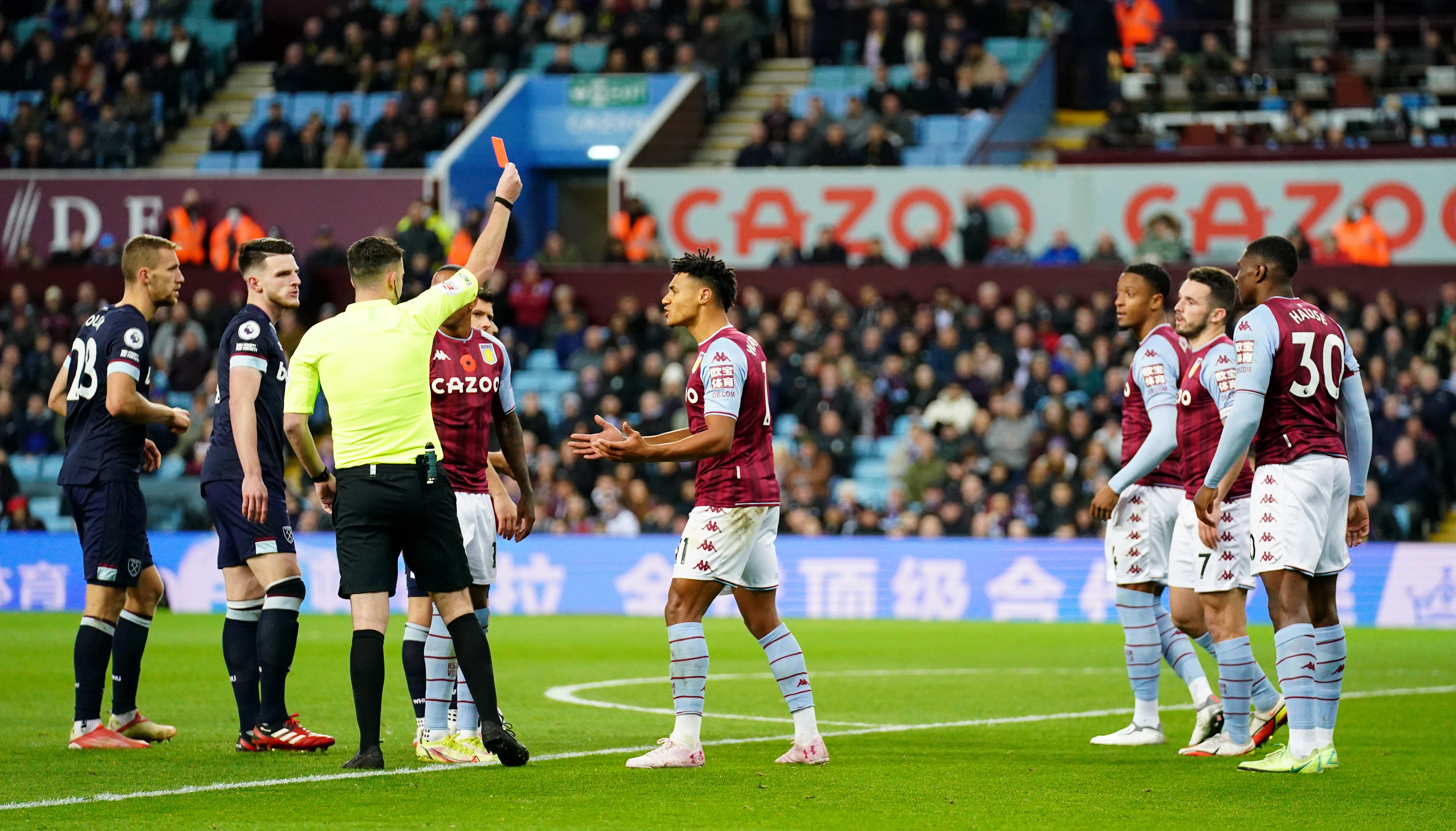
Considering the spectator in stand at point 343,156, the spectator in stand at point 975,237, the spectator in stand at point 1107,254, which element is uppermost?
the spectator in stand at point 343,156

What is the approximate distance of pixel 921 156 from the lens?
89.9ft

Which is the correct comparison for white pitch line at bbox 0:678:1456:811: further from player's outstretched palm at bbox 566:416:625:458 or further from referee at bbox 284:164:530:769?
player's outstretched palm at bbox 566:416:625:458

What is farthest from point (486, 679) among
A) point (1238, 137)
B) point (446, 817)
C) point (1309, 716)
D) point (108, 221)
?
point (108, 221)

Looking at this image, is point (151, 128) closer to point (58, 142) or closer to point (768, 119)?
point (58, 142)

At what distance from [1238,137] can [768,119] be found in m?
6.76

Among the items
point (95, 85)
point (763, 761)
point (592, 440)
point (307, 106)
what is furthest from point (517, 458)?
point (95, 85)

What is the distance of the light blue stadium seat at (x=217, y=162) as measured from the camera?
3034 cm

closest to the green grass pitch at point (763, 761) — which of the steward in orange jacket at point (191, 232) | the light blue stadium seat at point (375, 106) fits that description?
the steward in orange jacket at point (191, 232)

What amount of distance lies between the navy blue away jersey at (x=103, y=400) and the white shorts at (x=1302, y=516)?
214 inches

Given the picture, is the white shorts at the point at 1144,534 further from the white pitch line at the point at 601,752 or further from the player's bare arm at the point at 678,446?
the player's bare arm at the point at 678,446

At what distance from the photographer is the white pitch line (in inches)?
296

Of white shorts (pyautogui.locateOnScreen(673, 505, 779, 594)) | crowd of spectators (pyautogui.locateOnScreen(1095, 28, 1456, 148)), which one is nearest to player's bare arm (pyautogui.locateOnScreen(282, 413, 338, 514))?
white shorts (pyautogui.locateOnScreen(673, 505, 779, 594))

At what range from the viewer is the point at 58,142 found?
30.2 m

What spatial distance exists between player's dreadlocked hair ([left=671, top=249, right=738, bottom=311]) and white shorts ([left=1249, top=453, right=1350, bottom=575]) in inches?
103
